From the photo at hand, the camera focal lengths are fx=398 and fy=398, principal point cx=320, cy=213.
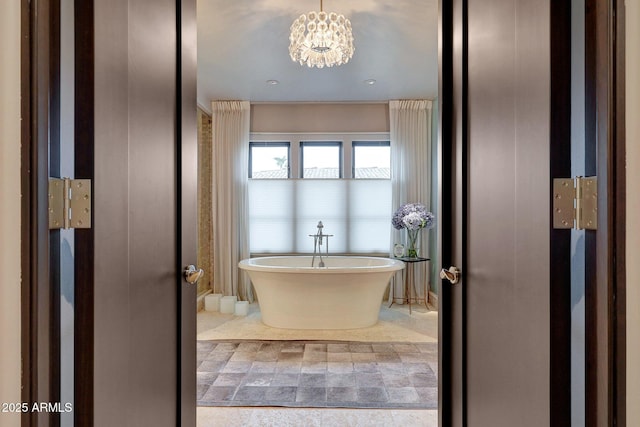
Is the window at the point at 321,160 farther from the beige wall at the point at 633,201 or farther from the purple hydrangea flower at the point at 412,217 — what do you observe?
the beige wall at the point at 633,201

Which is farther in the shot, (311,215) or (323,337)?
(311,215)

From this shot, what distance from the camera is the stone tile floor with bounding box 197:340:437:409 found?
229cm

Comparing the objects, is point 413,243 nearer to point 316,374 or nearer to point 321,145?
point 321,145

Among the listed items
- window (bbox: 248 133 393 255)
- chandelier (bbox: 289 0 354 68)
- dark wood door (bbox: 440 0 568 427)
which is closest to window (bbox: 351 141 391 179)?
window (bbox: 248 133 393 255)

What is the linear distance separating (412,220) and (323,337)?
1.67 m

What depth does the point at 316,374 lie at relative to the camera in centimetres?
267

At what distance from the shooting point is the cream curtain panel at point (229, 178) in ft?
15.8

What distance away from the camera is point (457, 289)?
139 cm

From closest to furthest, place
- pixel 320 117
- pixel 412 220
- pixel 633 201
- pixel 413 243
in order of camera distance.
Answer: pixel 633 201 → pixel 412 220 → pixel 413 243 → pixel 320 117

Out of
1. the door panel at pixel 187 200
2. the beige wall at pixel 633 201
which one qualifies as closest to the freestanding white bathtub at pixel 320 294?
the door panel at pixel 187 200

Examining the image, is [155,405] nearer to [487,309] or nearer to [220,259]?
[487,309]

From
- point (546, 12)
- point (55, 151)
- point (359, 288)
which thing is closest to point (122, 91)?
point (55, 151)

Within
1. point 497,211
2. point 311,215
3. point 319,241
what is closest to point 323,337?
point 319,241
